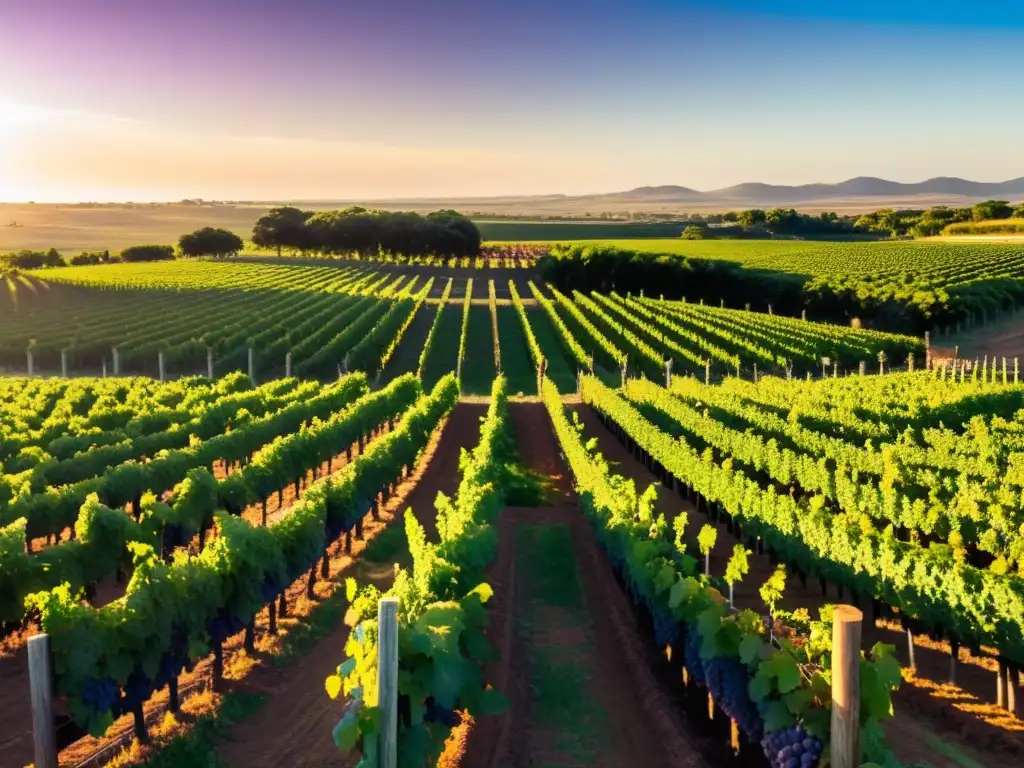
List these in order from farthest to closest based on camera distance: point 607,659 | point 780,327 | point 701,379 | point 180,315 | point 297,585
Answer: point 180,315, point 780,327, point 701,379, point 297,585, point 607,659

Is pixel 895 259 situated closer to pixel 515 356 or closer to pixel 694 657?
pixel 515 356

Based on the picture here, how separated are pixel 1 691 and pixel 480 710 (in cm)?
597

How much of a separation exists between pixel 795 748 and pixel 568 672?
163 inches

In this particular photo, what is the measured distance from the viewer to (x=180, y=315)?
166 feet

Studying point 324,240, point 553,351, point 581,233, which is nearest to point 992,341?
point 553,351

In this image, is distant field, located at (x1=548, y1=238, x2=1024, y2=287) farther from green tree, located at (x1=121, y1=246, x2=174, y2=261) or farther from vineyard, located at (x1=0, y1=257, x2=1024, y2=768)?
green tree, located at (x1=121, y1=246, x2=174, y2=261)

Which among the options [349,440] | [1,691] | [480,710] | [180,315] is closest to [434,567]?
[480,710]

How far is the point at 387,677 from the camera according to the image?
546 centimetres

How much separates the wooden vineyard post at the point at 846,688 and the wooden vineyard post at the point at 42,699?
5353mm

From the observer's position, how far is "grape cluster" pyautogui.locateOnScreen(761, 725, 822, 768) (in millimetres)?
5625

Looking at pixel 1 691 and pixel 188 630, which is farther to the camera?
pixel 1 691

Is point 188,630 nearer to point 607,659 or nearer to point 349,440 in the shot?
point 607,659

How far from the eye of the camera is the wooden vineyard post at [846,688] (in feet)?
16.0

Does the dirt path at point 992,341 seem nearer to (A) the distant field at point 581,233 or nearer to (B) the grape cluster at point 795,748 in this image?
(B) the grape cluster at point 795,748
